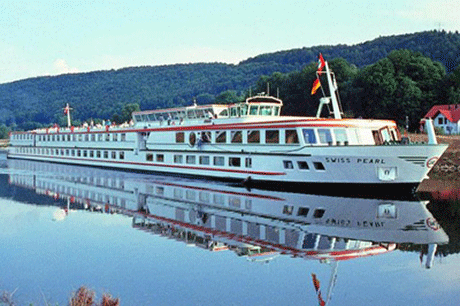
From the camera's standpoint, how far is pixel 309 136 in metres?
32.3

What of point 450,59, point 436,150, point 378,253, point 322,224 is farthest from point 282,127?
point 450,59

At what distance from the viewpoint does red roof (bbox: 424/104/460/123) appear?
239 feet

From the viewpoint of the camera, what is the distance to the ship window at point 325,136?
32037mm

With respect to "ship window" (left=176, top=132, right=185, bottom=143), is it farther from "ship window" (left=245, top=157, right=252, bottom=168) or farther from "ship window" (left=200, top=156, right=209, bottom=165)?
"ship window" (left=245, top=157, right=252, bottom=168)

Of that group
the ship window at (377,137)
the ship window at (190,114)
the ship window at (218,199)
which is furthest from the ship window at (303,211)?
the ship window at (190,114)

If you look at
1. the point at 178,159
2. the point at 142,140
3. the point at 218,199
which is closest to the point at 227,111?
the point at 178,159

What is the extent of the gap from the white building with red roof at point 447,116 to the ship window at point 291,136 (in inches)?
1775

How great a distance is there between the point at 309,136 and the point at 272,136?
2.95 metres

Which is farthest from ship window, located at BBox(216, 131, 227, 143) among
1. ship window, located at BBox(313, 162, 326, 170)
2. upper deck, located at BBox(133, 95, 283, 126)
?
ship window, located at BBox(313, 162, 326, 170)

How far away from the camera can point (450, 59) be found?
408 ft

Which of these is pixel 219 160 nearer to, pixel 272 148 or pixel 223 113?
pixel 223 113

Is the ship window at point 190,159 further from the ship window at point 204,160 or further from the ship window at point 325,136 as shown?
the ship window at point 325,136

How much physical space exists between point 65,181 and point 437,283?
34.6 metres

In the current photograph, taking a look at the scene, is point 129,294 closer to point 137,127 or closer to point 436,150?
point 436,150
